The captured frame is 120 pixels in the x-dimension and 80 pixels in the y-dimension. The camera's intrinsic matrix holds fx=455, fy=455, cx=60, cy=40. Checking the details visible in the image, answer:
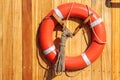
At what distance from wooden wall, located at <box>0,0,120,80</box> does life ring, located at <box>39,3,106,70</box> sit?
9 cm

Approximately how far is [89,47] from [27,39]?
1.84 feet

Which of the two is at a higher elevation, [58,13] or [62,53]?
[58,13]

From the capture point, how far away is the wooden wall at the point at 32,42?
13.2 ft

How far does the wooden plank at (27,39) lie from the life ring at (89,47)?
0.15m

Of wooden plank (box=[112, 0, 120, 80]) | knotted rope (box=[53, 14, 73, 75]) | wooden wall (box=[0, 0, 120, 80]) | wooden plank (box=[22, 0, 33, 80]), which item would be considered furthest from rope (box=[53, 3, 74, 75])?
wooden plank (box=[112, 0, 120, 80])

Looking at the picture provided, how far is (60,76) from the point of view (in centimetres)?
405

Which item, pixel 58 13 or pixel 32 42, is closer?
pixel 58 13

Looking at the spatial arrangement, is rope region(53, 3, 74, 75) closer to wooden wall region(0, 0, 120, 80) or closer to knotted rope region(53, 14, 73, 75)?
knotted rope region(53, 14, 73, 75)

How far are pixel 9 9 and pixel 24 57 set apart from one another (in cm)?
45

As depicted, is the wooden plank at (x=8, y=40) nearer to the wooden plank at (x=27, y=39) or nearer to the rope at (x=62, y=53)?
the wooden plank at (x=27, y=39)

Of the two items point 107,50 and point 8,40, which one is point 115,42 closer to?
point 107,50

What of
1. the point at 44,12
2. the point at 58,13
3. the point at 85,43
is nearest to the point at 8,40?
the point at 44,12

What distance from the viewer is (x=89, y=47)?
3.98 meters

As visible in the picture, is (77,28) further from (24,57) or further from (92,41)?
(24,57)
